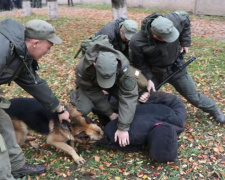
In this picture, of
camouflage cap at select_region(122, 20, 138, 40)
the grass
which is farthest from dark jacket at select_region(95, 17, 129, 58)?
the grass

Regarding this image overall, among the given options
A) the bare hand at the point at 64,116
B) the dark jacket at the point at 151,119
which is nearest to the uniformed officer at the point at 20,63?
the bare hand at the point at 64,116

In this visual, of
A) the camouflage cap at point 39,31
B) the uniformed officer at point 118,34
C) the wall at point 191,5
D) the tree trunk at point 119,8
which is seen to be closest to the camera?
the camouflage cap at point 39,31

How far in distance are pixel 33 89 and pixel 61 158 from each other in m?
1.16

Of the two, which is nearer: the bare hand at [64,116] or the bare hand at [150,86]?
the bare hand at [64,116]

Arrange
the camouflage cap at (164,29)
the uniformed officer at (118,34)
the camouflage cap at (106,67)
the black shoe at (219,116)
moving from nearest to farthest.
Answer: the camouflage cap at (106,67), the camouflage cap at (164,29), the black shoe at (219,116), the uniformed officer at (118,34)

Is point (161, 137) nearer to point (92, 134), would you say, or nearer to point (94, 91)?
point (92, 134)

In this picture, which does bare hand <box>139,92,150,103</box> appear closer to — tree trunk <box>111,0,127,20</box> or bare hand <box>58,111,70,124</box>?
bare hand <box>58,111,70,124</box>

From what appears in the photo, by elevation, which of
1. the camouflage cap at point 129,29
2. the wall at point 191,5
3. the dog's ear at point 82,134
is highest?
the camouflage cap at point 129,29

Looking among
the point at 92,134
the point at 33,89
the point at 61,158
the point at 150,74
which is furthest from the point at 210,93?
the point at 33,89

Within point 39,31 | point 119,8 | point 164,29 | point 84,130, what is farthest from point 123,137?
point 119,8

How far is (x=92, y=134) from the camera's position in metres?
3.78

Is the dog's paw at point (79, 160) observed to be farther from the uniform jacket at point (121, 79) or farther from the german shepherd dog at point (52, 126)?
the uniform jacket at point (121, 79)

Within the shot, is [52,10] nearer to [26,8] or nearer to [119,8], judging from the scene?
[26,8]

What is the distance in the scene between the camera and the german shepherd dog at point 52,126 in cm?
377
